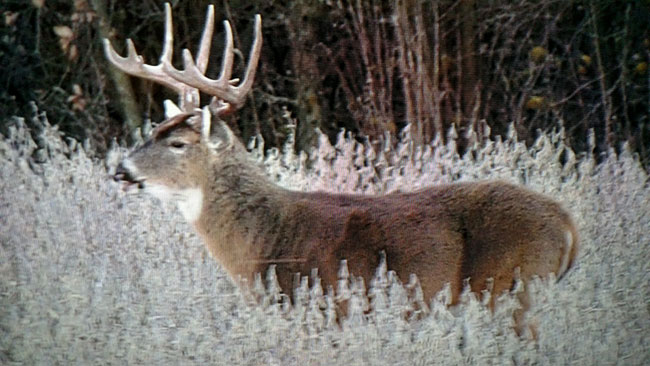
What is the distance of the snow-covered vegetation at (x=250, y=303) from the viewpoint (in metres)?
5.06

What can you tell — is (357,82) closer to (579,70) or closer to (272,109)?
(272,109)

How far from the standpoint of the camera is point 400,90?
10.5m

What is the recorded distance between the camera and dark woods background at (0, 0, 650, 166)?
10070 mm

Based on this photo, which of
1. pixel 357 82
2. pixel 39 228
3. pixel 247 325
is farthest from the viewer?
pixel 357 82

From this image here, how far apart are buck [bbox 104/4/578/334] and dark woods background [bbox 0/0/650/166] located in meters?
4.00

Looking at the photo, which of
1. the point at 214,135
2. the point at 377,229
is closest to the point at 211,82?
the point at 214,135

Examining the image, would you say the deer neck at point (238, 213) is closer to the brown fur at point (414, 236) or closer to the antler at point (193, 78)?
the brown fur at point (414, 236)

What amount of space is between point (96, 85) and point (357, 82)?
2476 millimetres

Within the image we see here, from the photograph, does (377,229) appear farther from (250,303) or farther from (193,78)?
(193,78)

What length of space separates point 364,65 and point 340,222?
18.7 ft

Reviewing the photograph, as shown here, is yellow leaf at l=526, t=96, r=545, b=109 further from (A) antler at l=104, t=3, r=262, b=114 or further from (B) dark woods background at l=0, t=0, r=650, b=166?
(A) antler at l=104, t=3, r=262, b=114

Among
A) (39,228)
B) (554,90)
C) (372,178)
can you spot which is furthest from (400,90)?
(39,228)

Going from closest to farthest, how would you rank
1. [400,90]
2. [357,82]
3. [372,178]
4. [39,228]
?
[39,228], [372,178], [400,90], [357,82]

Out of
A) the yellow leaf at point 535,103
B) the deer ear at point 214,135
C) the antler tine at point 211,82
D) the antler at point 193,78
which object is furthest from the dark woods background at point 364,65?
the deer ear at point 214,135
